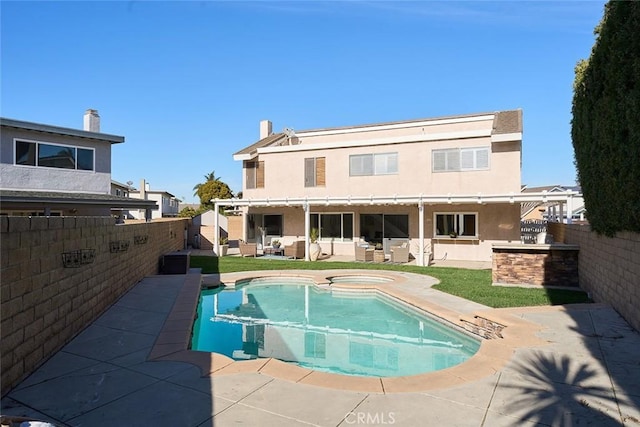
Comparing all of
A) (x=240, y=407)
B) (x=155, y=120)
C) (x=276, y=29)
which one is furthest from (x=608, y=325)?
(x=155, y=120)

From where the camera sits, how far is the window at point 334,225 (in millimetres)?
21767

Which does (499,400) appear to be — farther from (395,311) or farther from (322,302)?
(322,302)

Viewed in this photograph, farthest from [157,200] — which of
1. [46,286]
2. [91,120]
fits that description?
[46,286]

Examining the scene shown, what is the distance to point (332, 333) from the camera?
338 inches

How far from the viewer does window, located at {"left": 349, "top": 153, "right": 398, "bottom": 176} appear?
A: 20.2 meters

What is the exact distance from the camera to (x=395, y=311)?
1004 centimetres

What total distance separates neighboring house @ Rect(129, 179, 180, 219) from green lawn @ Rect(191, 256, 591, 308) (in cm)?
2524

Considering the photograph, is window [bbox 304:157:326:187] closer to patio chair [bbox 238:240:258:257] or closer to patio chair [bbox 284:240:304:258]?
patio chair [bbox 284:240:304:258]

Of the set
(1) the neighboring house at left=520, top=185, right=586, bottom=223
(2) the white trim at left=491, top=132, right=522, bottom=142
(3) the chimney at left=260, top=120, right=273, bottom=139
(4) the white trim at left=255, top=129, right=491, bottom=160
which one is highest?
(3) the chimney at left=260, top=120, right=273, bottom=139

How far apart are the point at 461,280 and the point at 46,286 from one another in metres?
11.3

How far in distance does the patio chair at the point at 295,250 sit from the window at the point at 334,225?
7.53ft

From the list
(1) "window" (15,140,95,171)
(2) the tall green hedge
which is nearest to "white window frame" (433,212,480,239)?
(2) the tall green hedge

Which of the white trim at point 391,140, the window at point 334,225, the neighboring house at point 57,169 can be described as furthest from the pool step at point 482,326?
the neighboring house at point 57,169

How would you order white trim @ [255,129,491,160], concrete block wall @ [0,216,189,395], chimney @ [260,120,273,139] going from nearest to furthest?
1. concrete block wall @ [0,216,189,395]
2. white trim @ [255,129,491,160]
3. chimney @ [260,120,273,139]
